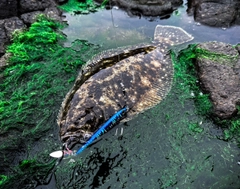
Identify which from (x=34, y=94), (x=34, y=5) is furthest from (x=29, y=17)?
(x=34, y=94)

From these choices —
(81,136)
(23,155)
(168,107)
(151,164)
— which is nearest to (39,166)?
(23,155)

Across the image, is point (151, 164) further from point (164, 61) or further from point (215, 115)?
point (164, 61)

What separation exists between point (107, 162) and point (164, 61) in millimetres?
2922

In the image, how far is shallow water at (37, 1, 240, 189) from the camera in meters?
4.19

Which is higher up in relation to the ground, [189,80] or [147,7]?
[147,7]

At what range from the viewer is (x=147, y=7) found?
743cm

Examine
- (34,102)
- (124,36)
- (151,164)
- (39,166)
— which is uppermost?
(124,36)

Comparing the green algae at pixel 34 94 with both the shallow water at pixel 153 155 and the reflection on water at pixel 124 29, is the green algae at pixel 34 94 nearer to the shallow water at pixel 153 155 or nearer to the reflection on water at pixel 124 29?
the shallow water at pixel 153 155

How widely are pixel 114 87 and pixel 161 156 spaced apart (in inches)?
65.6

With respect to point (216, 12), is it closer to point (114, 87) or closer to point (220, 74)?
point (220, 74)

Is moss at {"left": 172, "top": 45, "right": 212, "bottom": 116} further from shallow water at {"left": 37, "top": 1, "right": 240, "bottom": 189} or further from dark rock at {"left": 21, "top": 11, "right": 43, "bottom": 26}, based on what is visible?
dark rock at {"left": 21, "top": 11, "right": 43, "bottom": 26}

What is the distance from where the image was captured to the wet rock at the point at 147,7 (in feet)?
24.3

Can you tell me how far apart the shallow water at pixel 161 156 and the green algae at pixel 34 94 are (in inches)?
22.0

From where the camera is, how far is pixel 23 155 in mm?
4508
